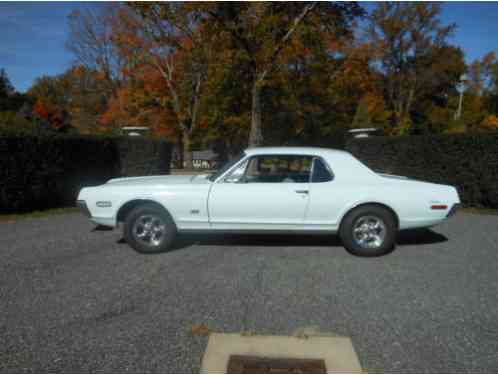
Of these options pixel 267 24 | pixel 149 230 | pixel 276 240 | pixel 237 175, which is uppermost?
pixel 267 24

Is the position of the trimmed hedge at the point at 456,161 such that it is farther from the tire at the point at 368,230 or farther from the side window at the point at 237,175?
the side window at the point at 237,175

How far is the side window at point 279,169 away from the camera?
512 cm

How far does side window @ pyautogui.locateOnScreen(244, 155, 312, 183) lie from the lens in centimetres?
512

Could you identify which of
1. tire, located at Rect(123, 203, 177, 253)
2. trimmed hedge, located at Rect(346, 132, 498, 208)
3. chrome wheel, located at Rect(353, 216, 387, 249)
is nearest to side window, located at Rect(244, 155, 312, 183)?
chrome wheel, located at Rect(353, 216, 387, 249)

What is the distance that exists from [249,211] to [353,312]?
6.78 ft

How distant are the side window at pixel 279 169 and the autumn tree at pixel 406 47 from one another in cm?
2862

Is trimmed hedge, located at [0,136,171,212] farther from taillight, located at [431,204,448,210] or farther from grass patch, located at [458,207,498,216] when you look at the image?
grass patch, located at [458,207,498,216]

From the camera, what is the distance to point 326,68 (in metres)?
25.7

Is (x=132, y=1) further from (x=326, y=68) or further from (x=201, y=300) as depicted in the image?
(x=326, y=68)

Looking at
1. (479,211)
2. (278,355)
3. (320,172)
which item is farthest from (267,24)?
(278,355)

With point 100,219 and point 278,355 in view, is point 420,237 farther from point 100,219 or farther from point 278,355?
point 100,219

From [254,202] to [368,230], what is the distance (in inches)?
66.7

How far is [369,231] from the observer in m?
5.00

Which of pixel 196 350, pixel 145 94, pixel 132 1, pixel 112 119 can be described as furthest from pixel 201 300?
pixel 112 119
